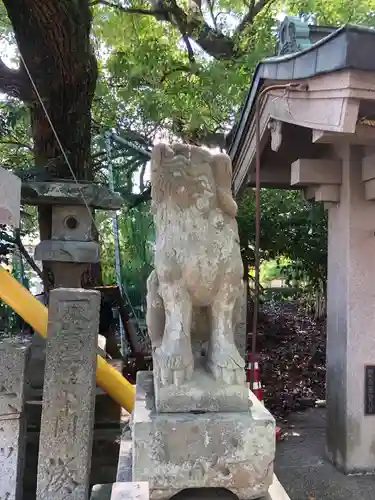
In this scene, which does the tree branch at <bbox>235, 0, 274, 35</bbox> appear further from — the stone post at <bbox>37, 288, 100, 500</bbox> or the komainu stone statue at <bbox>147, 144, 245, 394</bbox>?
the komainu stone statue at <bbox>147, 144, 245, 394</bbox>

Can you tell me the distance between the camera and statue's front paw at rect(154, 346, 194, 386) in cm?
235

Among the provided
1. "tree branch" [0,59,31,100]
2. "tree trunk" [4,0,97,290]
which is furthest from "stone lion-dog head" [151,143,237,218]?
"tree branch" [0,59,31,100]

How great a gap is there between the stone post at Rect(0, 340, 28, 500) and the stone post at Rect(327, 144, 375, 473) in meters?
2.63

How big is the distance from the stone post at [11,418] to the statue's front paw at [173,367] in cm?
169

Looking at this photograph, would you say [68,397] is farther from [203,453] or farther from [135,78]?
[135,78]

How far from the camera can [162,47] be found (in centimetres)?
779

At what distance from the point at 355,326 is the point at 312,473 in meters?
1.31

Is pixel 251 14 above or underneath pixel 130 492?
above

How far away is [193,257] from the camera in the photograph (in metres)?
2.44

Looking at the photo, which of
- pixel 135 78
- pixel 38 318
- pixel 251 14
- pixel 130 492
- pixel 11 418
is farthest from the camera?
pixel 251 14

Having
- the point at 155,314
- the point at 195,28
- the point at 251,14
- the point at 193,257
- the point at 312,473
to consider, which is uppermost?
the point at 251,14

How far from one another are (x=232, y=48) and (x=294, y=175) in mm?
4116

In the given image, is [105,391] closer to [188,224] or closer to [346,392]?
[346,392]

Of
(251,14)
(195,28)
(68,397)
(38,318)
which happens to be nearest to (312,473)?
(68,397)
